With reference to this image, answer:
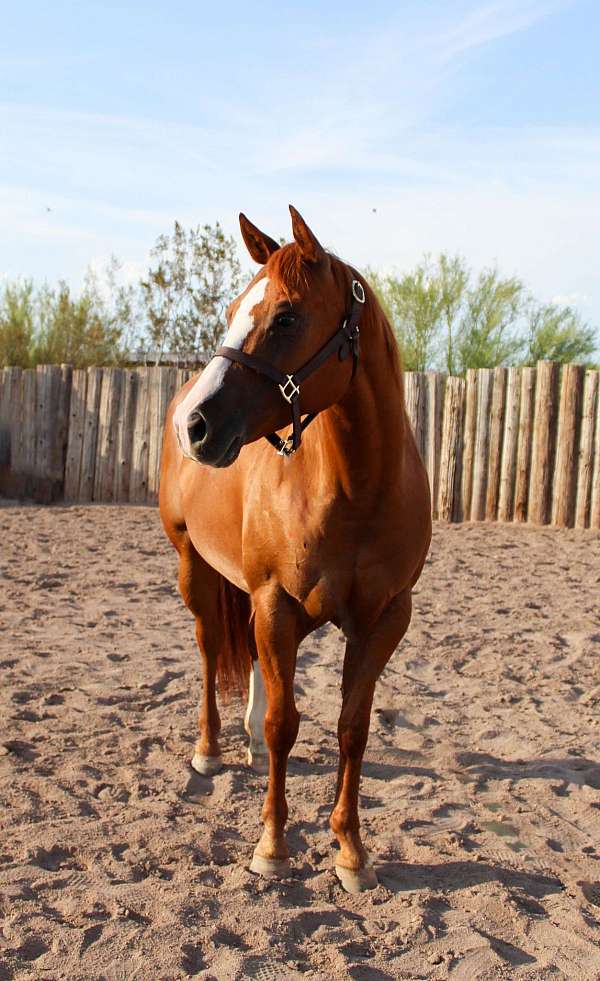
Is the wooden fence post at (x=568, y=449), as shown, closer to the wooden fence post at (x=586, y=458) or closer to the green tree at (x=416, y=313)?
the wooden fence post at (x=586, y=458)

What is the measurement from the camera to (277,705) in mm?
2973

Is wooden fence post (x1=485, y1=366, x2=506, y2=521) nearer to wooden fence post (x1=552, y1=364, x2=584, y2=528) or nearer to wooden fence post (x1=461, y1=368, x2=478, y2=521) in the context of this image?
wooden fence post (x1=461, y1=368, x2=478, y2=521)

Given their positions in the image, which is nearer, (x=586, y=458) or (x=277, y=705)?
(x=277, y=705)

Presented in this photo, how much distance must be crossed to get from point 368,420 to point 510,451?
26.3 ft

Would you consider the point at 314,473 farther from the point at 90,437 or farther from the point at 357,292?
the point at 90,437

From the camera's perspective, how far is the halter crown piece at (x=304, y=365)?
2471 mm

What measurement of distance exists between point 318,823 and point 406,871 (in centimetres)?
46

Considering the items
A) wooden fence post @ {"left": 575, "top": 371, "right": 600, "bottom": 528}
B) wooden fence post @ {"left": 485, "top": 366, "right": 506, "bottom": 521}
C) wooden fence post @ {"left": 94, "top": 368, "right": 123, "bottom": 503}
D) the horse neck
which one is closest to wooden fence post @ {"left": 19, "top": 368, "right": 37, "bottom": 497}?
wooden fence post @ {"left": 94, "top": 368, "right": 123, "bottom": 503}

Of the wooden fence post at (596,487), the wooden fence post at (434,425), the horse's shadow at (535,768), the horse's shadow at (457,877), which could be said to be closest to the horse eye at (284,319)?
the horse's shadow at (457,877)

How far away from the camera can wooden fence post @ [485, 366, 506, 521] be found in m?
10.6

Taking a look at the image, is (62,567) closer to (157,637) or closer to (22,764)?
(157,637)

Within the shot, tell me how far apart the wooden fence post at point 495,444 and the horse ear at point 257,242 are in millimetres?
8154

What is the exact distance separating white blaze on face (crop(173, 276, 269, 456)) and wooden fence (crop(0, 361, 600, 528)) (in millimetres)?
8112

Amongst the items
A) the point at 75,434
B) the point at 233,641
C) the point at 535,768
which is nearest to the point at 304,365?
the point at 233,641
